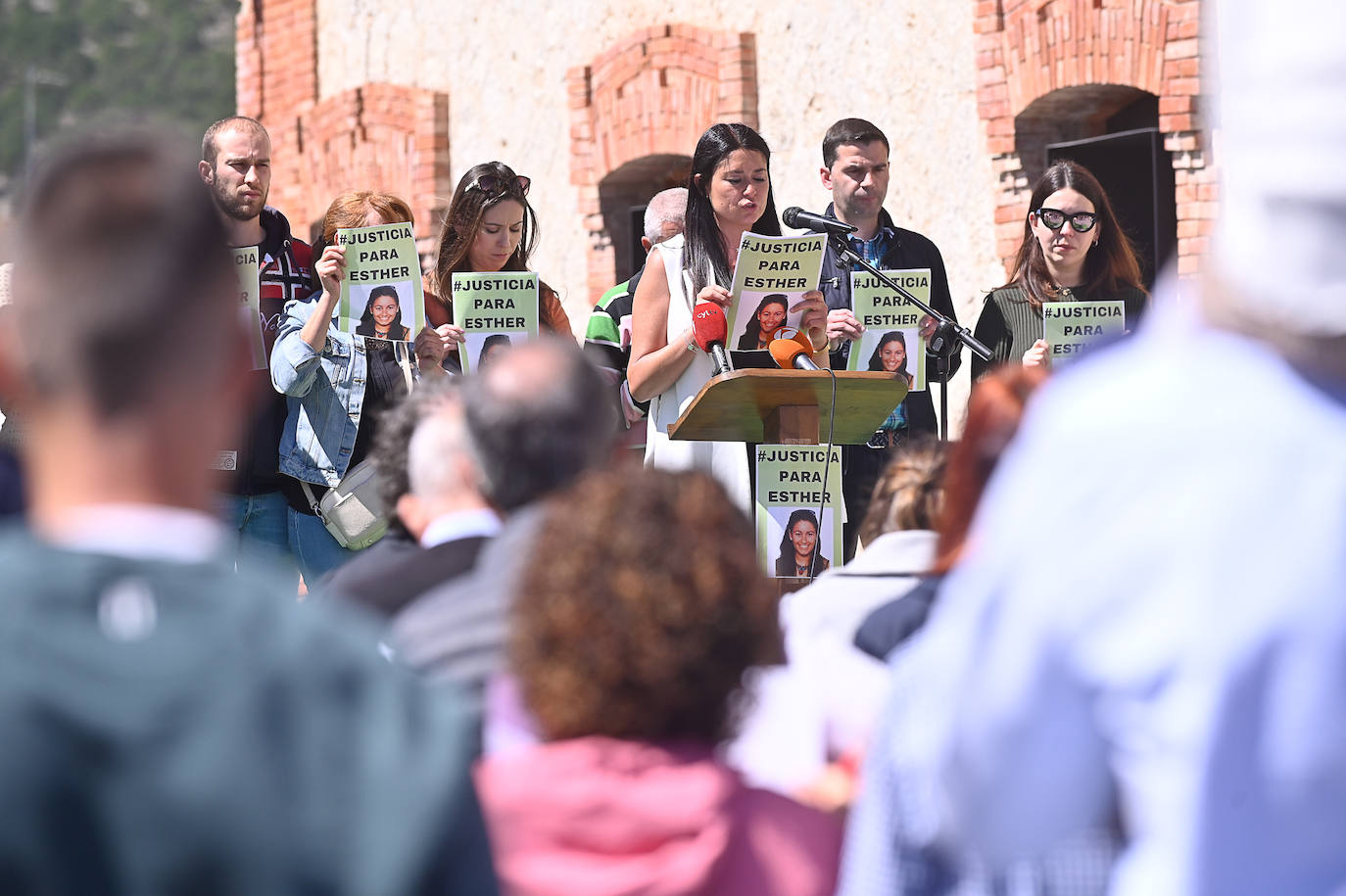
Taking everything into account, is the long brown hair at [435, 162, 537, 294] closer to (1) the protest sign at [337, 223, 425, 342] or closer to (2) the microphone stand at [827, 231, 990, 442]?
(1) the protest sign at [337, 223, 425, 342]

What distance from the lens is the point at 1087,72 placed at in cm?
837

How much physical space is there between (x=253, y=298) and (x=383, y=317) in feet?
1.34

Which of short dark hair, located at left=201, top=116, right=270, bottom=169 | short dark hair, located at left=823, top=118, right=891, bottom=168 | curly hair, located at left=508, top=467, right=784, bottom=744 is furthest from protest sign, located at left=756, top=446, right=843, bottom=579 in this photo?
curly hair, located at left=508, top=467, right=784, bottom=744

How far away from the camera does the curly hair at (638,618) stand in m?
1.97

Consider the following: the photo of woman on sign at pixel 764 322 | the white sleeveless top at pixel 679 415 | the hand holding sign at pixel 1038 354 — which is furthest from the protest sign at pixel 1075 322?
the white sleeveless top at pixel 679 415

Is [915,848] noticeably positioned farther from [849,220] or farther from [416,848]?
[849,220]

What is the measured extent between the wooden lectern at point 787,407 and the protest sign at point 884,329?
42cm

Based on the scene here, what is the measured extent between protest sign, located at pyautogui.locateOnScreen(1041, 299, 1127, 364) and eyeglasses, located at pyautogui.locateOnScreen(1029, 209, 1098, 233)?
1.23 feet

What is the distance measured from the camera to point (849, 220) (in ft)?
20.5

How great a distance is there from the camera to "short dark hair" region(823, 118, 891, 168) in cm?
619

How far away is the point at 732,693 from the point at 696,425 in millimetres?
3009

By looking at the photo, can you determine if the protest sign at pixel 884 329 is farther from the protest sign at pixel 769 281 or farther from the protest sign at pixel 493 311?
the protest sign at pixel 493 311

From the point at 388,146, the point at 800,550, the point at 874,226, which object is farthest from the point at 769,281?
the point at 388,146

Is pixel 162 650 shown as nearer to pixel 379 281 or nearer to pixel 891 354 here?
pixel 379 281
